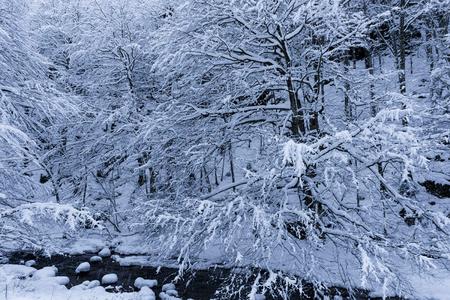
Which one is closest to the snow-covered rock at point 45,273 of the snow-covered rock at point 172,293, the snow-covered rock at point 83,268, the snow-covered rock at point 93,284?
the snow-covered rock at point 83,268

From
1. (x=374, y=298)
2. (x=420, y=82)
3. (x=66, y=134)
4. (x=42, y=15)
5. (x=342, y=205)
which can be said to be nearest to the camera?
(x=342, y=205)

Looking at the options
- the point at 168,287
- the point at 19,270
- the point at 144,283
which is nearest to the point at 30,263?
the point at 19,270

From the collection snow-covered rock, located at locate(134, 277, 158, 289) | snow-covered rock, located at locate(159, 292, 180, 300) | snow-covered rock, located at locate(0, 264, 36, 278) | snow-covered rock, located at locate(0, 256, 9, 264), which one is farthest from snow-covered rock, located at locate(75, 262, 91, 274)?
snow-covered rock, located at locate(159, 292, 180, 300)

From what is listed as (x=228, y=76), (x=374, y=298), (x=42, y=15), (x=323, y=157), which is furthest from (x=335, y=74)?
(x=42, y=15)

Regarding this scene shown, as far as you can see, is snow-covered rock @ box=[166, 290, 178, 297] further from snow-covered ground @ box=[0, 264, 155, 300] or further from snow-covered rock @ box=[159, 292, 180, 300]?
snow-covered ground @ box=[0, 264, 155, 300]

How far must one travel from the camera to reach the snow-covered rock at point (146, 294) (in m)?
8.46

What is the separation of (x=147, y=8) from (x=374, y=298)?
12.2 metres

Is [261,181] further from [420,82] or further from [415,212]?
[420,82]

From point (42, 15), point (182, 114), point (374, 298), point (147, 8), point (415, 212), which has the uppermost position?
point (42, 15)

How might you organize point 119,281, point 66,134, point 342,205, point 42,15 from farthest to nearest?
point 42,15, point 66,134, point 119,281, point 342,205

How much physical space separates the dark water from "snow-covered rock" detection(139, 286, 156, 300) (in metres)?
0.30

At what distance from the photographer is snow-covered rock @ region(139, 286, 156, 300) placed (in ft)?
27.8

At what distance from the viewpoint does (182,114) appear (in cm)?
939

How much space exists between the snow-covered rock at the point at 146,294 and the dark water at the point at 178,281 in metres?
0.30
